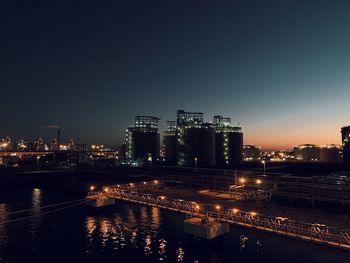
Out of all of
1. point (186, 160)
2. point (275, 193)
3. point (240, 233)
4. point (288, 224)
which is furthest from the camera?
point (186, 160)

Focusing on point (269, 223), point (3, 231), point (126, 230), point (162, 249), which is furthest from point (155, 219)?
point (3, 231)

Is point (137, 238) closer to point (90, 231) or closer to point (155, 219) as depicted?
point (90, 231)

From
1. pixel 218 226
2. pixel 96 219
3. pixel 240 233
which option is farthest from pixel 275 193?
pixel 96 219

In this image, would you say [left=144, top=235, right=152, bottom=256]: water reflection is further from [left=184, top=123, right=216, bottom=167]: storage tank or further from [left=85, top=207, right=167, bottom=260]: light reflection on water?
[left=184, top=123, right=216, bottom=167]: storage tank

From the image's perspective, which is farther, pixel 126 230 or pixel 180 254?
pixel 126 230

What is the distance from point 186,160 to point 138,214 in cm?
12099

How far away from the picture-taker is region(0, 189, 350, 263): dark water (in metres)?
40.2

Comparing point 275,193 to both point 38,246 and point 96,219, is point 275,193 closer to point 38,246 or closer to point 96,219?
point 96,219

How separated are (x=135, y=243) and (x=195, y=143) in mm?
141751

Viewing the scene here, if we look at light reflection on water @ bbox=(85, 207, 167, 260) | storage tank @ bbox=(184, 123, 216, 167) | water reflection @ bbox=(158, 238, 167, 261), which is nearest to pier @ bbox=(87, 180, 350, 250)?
light reflection on water @ bbox=(85, 207, 167, 260)

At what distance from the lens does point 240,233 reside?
50312mm

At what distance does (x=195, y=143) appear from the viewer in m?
186

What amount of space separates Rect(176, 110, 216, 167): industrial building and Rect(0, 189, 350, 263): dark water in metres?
121

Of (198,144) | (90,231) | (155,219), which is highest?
(198,144)
